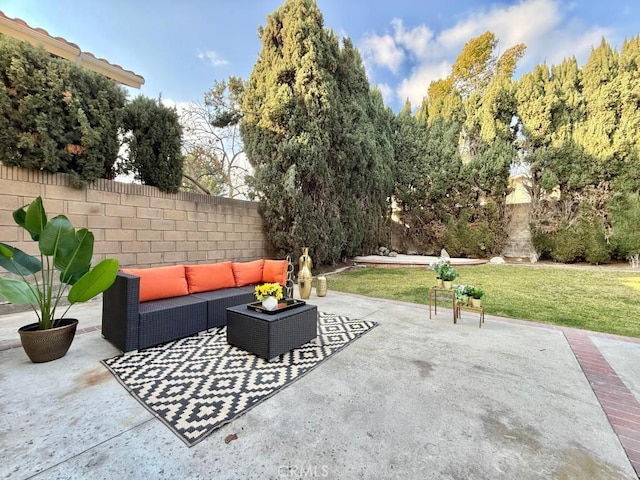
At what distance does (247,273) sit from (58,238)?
242 cm

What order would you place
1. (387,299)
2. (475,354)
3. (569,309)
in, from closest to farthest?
(475,354) → (569,309) → (387,299)

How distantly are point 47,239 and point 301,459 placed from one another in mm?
2991

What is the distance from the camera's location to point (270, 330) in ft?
8.88

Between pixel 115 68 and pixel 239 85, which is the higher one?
pixel 239 85

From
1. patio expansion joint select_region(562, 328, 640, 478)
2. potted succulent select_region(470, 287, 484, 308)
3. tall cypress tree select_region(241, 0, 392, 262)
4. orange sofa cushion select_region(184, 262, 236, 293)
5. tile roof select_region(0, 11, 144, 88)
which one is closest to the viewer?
patio expansion joint select_region(562, 328, 640, 478)

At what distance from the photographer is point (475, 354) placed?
2.96 m

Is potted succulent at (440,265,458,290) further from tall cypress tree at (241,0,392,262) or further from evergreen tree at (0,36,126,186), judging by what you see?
evergreen tree at (0,36,126,186)

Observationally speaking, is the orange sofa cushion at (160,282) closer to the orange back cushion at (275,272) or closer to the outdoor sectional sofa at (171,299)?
the outdoor sectional sofa at (171,299)

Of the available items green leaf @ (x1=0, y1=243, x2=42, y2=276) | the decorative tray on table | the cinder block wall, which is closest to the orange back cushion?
the decorative tray on table

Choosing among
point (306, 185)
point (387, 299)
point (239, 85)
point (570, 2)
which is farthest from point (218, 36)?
point (570, 2)

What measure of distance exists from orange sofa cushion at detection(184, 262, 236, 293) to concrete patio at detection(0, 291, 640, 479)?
122cm

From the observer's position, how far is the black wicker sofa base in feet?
9.34

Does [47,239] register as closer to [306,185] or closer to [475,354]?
[475,354]

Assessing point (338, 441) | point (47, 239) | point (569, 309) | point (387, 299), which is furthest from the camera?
point (387, 299)
